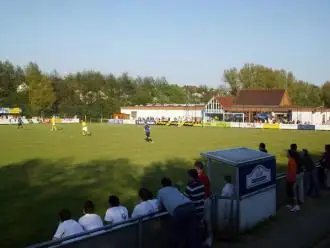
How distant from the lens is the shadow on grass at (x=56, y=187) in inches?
430

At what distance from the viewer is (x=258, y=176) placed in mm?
11273

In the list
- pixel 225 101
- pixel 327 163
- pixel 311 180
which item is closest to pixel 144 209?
pixel 311 180

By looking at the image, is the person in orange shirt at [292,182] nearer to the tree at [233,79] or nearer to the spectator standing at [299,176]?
the spectator standing at [299,176]

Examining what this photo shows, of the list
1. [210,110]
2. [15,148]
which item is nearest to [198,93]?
[210,110]

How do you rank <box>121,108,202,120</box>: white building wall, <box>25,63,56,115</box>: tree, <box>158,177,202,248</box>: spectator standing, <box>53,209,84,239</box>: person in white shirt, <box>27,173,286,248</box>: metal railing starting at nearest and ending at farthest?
<box>27,173,286,248</box>: metal railing → <box>53,209,84,239</box>: person in white shirt → <box>158,177,202,248</box>: spectator standing → <box>25,63,56,115</box>: tree → <box>121,108,202,120</box>: white building wall

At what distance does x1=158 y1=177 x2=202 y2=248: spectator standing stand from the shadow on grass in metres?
3.53

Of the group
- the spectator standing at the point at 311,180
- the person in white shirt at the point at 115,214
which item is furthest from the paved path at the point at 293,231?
the person in white shirt at the point at 115,214

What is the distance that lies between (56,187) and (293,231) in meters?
8.97

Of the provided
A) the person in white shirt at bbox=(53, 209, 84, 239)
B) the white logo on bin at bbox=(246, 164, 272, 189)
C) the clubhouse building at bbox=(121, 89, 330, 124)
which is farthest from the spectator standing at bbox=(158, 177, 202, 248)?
the clubhouse building at bbox=(121, 89, 330, 124)

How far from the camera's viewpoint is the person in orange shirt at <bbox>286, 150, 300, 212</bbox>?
1273 centimetres

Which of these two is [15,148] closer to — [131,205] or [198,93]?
[131,205]

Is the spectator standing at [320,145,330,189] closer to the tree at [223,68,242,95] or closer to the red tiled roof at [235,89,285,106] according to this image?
the red tiled roof at [235,89,285,106]

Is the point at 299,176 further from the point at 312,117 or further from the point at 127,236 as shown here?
the point at 312,117

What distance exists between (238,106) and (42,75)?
45049mm
